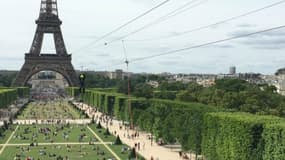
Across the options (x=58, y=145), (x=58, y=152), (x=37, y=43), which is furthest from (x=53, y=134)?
(x=37, y=43)

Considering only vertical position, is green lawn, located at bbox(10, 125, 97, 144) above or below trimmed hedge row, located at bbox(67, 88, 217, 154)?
below

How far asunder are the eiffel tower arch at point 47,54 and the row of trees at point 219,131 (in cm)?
7534

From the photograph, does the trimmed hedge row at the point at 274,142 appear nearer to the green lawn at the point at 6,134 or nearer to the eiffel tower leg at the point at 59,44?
the green lawn at the point at 6,134

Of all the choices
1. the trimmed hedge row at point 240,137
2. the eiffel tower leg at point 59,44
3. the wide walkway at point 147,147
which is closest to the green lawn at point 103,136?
the wide walkway at point 147,147

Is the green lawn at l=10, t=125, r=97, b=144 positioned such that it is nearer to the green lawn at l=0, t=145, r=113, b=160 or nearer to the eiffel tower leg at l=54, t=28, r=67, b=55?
the green lawn at l=0, t=145, r=113, b=160

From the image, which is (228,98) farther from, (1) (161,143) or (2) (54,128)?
(2) (54,128)

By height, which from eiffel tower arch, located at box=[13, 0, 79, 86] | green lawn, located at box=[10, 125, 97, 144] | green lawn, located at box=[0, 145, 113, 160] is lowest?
green lawn, located at box=[10, 125, 97, 144]

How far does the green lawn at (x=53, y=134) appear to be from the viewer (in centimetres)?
5319

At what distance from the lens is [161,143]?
164 feet

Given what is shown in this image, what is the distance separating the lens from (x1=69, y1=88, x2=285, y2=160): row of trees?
2715 centimetres

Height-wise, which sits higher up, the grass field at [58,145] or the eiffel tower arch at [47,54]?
the eiffel tower arch at [47,54]

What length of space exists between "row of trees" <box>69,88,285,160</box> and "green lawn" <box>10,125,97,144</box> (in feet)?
22.8

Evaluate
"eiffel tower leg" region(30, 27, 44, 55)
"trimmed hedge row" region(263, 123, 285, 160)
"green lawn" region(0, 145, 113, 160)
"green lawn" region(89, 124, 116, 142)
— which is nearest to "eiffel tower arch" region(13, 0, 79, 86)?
"eiffel tower leg" region(30, 27, 44, 55)

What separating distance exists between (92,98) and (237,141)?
77987 millimetres
